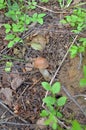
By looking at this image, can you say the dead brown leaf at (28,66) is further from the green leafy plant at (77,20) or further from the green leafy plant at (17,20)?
the green leafy plant at (77,20)

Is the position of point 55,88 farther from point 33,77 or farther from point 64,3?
point 64,3

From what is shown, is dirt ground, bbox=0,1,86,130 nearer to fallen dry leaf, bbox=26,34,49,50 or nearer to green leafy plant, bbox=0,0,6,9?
fallen dry leaf, bbox=26,34,49,50

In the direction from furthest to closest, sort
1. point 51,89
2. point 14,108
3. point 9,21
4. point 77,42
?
Result: point 9,21, point 77,42, point 14,108, point 51,89

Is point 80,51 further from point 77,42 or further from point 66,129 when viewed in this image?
point 66,129

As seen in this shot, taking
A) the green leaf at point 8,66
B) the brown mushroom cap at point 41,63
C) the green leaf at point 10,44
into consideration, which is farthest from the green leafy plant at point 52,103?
→ the green leaf at point 10,44

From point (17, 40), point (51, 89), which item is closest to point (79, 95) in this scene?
point (51, 89)

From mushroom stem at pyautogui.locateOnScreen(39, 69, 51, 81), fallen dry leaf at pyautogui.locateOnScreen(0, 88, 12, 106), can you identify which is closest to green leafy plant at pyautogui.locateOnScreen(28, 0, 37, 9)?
mushroom stem at pyautogui.locateOnScreen(39, 69, 51, 81)

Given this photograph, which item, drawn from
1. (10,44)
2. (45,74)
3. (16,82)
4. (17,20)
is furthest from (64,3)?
(16,82)
